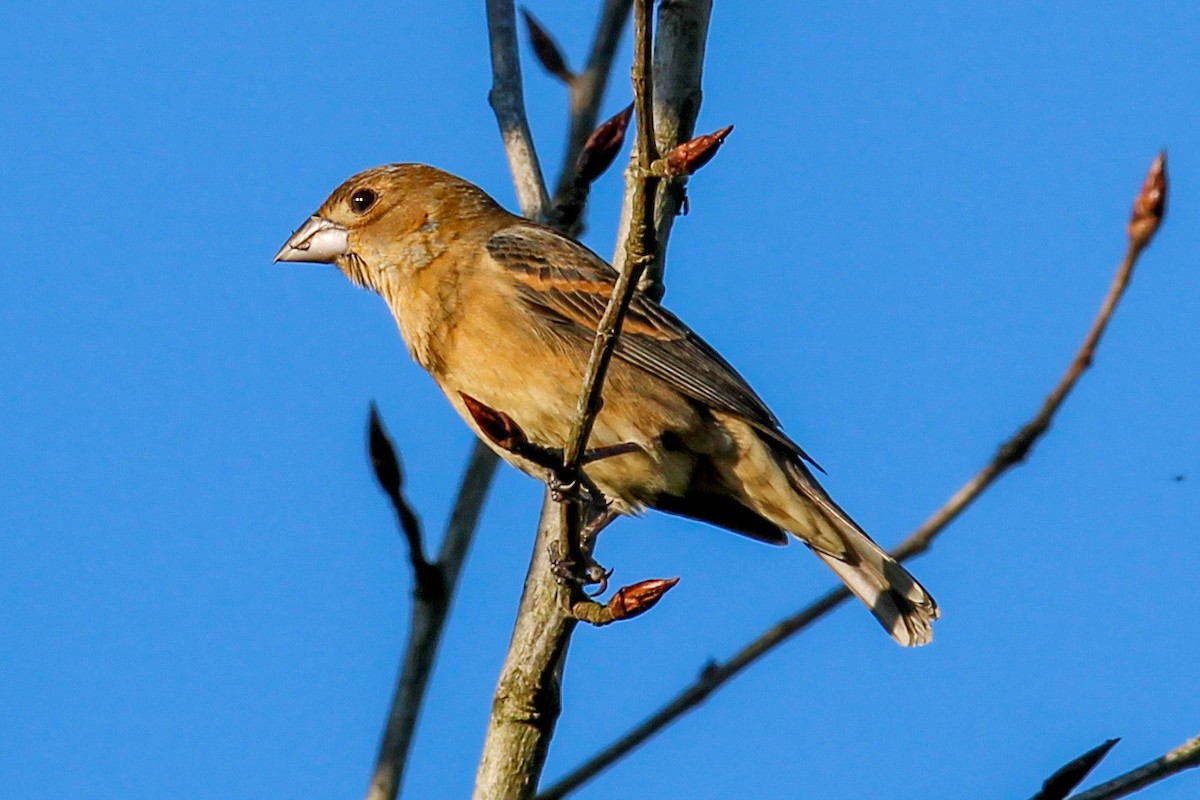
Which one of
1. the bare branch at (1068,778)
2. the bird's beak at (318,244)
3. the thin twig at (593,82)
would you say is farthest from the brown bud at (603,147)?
the bare branch at (1068,778)

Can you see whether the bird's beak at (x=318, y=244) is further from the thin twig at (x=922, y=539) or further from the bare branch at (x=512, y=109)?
the thin twig at (x=922, y=539)

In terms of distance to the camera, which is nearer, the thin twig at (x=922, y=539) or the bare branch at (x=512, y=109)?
the thin twig at (x=922, y=539)

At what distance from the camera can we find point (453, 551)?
563 centimetres

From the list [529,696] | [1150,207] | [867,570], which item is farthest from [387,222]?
[1150,207]

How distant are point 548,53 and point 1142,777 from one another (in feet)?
16.6

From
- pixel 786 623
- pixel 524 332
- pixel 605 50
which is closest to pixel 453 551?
pixel 524 332

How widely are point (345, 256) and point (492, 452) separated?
76.1 inches

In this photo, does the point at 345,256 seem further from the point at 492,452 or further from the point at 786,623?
the point at 786,623

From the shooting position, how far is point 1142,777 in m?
3.71

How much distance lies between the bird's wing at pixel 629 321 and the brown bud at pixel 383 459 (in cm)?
151

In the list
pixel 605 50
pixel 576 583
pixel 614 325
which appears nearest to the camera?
pixel 614 325

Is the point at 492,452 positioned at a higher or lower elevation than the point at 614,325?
higher

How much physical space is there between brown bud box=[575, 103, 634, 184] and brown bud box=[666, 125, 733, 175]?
2.74 m

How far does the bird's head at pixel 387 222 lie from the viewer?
24.0 ft
